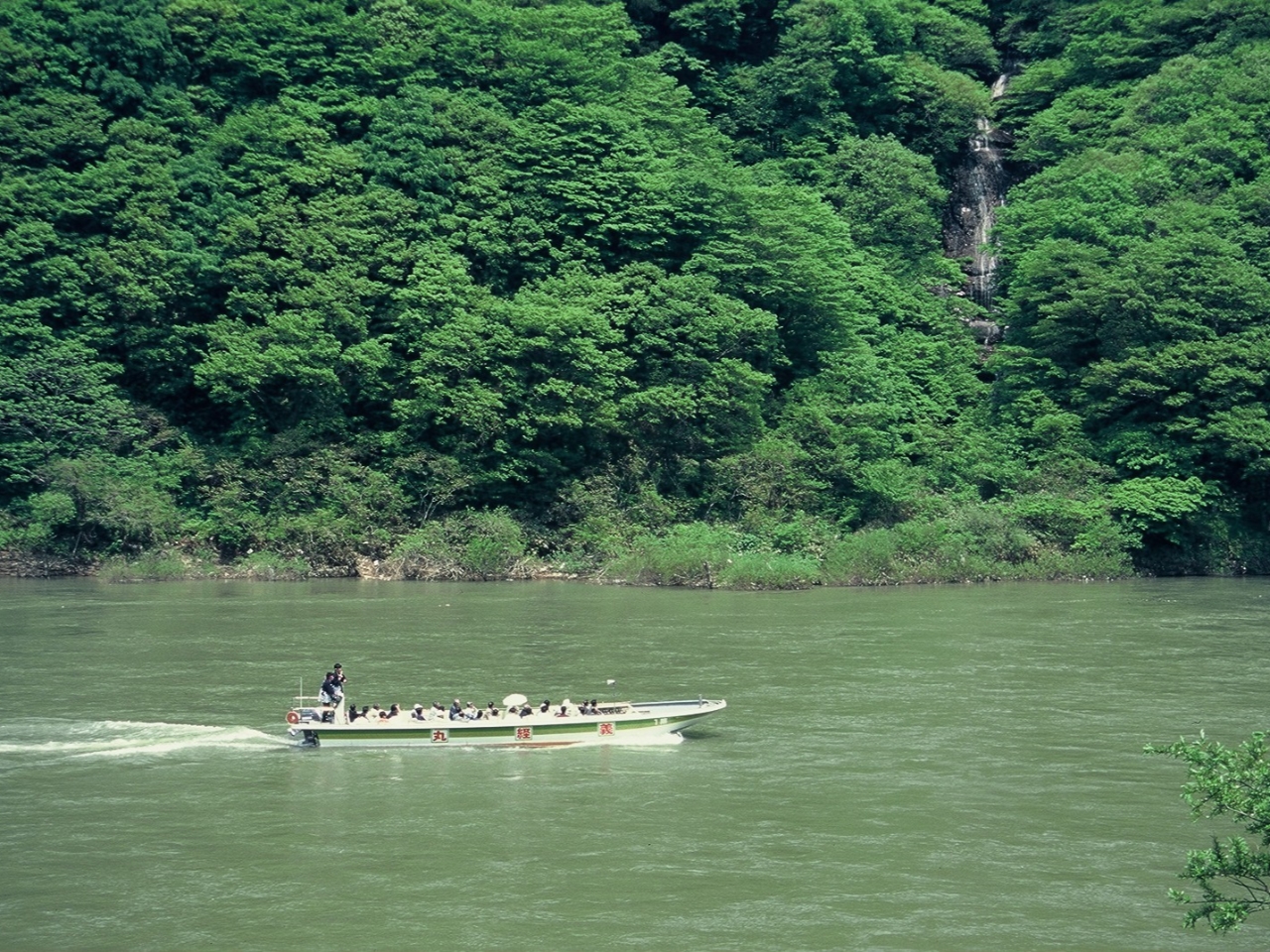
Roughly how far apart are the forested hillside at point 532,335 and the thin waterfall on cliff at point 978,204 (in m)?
4.25

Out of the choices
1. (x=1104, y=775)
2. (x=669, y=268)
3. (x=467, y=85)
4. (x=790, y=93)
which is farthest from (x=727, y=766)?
(x=790, y=93)

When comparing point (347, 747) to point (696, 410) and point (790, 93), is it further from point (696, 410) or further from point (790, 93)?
Result: point (790, 93)

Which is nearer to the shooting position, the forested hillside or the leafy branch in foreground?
the leafy branch in foreground

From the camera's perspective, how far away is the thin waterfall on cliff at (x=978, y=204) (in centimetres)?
5769

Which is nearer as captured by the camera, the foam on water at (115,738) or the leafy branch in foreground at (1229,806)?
the leafy branch in foreground at (1229,806)

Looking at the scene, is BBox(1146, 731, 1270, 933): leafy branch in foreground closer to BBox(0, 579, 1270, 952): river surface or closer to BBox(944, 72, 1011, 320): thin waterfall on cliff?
BBox(0, 579, 1270, 952): river surface

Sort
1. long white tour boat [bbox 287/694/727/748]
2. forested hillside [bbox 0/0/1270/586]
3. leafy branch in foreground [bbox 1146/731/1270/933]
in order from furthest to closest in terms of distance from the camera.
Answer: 1. forested hillside [bbox 0/0/1270/586]
2. long white tour boat [bbox 287/694/727/748]
3. leafy branch in foreground [bbox 1146/731/1270/933]

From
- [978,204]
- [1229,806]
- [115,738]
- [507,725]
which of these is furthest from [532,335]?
[1229,806]

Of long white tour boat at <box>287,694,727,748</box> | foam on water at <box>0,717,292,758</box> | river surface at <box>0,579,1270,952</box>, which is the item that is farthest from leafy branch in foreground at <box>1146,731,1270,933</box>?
foam on water at <box>0,717,292,758</box>

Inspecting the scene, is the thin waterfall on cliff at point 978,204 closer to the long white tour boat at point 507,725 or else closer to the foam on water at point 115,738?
the long white tour boat at point 507,725

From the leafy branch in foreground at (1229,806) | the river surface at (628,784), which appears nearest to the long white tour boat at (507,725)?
the river surface at (628,784)

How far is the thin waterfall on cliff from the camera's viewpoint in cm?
5769

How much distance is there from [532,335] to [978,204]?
23.8 meters

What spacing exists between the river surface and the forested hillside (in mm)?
8581
